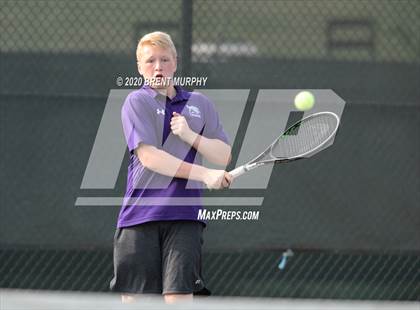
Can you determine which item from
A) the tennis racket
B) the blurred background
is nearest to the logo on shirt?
the tennis racket

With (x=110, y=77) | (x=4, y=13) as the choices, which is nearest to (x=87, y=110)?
(x=110, y=77)

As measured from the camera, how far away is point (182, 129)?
13.4 ft

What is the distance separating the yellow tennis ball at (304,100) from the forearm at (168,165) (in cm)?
196

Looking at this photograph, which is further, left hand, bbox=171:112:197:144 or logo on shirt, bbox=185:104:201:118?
logo on shirt, bbox=185:104:201:118

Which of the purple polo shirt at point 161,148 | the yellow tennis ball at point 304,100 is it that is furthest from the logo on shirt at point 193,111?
the yellow tennis ball at point 304,100

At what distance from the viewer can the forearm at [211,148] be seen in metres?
4.17

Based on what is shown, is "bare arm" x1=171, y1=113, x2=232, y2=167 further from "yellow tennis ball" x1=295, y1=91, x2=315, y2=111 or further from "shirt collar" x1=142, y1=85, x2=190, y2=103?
"yellow tennis ball" x1=295, y1=91, x2=315, y2=111

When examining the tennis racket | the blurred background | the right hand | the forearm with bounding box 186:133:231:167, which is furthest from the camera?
the blurred background

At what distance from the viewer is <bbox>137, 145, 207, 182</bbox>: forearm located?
409 cm

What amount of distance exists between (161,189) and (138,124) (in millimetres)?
291

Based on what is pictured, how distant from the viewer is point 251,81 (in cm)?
602

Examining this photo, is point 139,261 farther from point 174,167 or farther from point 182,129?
point 182,129

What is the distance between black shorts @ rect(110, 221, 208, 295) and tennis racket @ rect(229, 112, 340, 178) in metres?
0.57

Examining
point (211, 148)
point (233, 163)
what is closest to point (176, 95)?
point (211, 148)
